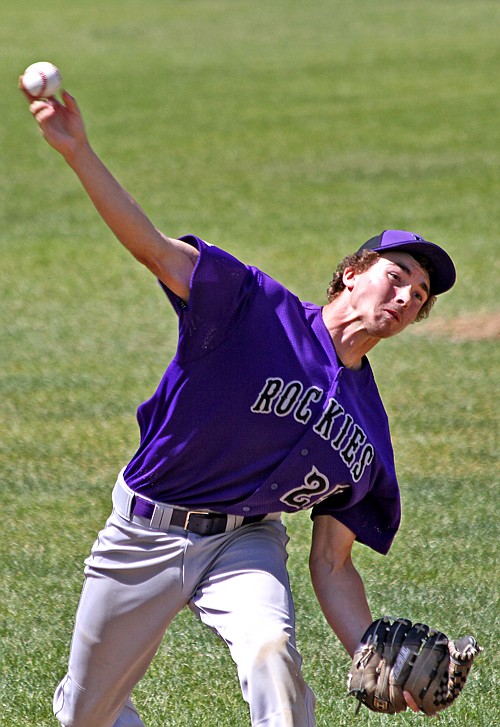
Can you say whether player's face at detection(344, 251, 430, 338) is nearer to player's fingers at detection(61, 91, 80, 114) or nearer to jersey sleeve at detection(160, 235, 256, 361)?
jersey sleeve at detection(160, 235, 256, 361)

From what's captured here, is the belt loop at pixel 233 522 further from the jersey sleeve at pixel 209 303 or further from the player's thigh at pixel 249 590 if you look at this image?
the jersey sleeve at pixel 209 303

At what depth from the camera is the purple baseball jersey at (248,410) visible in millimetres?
3818

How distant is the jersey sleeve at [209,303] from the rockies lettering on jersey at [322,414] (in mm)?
230

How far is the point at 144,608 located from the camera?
395 cm

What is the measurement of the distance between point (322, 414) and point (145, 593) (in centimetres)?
81

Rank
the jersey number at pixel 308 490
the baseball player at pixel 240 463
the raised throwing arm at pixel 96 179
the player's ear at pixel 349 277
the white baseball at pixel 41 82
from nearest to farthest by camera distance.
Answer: the raised throwing arm at pixel 96 179, the white baseball at pixel 41 82, the baseball player at pixel 240 463, the jersey number at pixel 308 490, the player's ear at pixel 349 277

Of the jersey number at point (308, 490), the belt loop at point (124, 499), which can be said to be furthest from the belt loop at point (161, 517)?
the jersey number at point (308, 490)

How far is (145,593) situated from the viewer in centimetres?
395

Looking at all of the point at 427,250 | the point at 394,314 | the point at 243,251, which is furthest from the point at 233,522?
the point at 243,251

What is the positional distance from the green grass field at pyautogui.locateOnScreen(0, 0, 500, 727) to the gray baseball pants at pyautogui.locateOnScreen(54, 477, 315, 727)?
1007mm

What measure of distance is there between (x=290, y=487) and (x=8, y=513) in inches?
147

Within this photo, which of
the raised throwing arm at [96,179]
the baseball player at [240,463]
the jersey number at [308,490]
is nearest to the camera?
the raised throwing arm at [96,179]

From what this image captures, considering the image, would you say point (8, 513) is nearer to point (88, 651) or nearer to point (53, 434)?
point (53, 434)

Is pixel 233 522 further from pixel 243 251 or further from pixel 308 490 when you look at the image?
pixel 243 251
